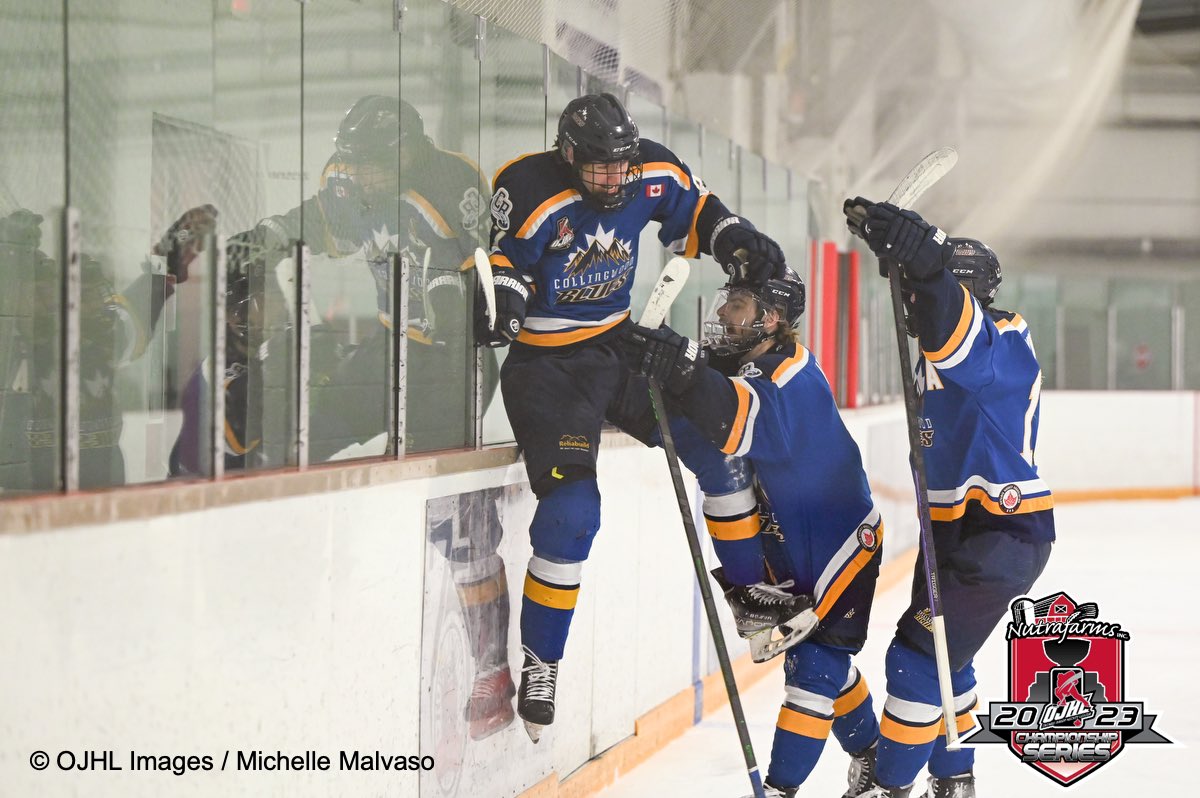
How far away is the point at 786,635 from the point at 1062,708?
141 centimetres

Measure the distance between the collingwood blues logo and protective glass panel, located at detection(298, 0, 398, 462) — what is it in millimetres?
346

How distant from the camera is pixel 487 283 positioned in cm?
249

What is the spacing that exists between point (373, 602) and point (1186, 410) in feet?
35.4

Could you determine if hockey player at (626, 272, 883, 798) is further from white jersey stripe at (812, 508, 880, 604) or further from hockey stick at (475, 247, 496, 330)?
hockey stick at (475, 247, 496, 330)

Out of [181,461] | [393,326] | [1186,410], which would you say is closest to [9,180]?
[181,461]

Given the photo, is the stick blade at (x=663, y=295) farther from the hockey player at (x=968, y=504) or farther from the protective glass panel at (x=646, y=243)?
the protective glass panel at (x=646, y=243)

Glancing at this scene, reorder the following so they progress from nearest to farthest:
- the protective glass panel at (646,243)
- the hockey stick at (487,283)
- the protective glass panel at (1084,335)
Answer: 1. the hockey stick at (487,283)
2. the protective glass panel at (646,243)
3. the protective glass panel at (1084,335)

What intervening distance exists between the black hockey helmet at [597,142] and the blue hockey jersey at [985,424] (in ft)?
2.08

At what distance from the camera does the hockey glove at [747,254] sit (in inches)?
110

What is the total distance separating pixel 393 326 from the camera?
253 cm

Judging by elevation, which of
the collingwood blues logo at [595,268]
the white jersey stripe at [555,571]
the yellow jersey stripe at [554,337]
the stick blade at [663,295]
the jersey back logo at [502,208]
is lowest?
the white jersey stripe at [555,571]

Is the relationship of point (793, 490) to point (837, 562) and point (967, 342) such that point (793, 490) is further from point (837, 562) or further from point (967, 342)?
point (967, 342)

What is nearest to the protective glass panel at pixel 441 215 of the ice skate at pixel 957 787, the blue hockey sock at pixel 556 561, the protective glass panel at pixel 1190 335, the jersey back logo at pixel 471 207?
the jersey back logo at pixel 471 207

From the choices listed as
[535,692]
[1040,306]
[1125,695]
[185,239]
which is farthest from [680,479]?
[1040,306]
